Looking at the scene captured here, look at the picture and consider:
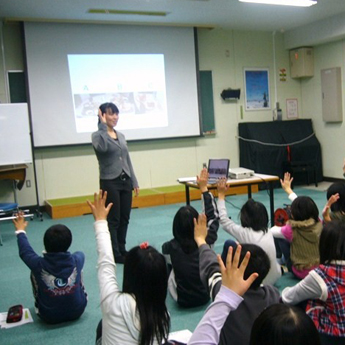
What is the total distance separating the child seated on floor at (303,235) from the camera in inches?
114

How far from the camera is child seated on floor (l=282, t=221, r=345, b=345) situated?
67.3 inches

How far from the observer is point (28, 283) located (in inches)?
140

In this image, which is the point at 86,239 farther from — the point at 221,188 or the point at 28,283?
the point at 221,188

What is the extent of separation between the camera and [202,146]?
7.56m

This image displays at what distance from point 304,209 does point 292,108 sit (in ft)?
18.9

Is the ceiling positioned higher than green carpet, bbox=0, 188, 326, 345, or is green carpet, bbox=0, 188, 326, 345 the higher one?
the ceiling

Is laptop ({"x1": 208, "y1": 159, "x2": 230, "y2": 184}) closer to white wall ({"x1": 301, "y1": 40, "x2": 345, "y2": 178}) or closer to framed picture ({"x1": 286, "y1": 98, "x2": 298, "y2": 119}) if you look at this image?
white wall ({"x1": 301, "y1": 40, "x2": 345, "y2": 178})

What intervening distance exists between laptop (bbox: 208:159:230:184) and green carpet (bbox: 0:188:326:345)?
0.66 m

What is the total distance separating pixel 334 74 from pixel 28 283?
241 inches

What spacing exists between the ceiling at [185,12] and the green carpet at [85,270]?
2779 millimetres

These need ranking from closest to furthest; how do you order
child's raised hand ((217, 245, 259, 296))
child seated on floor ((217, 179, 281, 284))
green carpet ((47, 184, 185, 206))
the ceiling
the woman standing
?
child's raised hand ((217, 245, 259, 296)), child seated on floor ((217, 179, 281, 284)), the woman standing, the ceiling, green carpet ((47, 184, 185, 206))

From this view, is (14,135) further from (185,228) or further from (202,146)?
(185,228)

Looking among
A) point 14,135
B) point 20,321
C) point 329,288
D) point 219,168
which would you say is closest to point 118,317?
point 329,288

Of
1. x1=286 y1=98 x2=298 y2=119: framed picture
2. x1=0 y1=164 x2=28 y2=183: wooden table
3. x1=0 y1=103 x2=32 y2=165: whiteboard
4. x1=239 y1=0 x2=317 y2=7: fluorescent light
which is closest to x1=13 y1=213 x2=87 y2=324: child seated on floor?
x1=0 y1=164 x2=28 y2=183: wooden table
